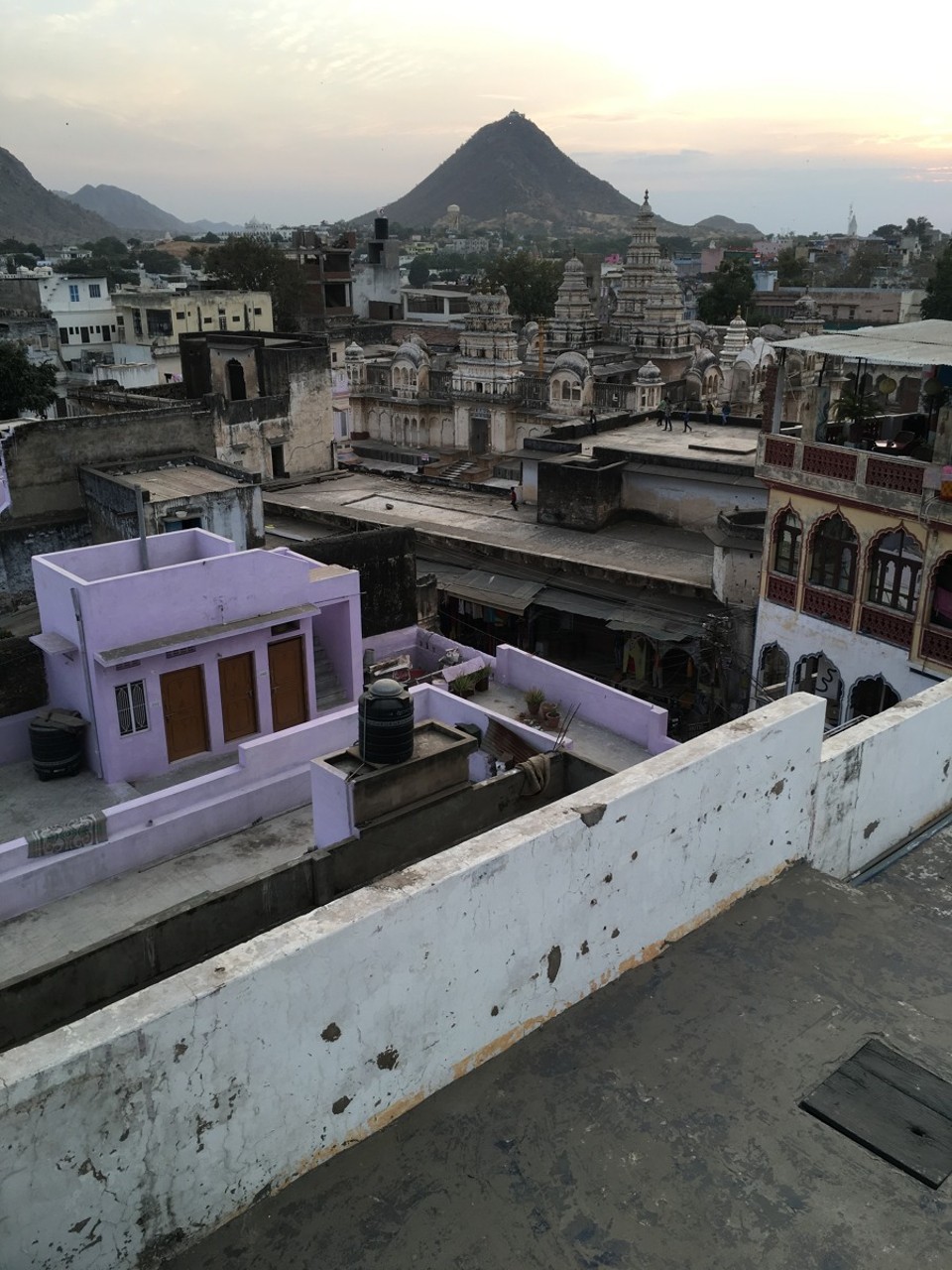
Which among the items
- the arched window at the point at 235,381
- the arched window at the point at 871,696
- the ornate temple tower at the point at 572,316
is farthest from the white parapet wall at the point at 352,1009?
the ornate temple tower at the point at 572,316

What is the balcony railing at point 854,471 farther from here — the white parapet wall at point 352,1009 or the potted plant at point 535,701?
the white parapet wall at point 352,1009

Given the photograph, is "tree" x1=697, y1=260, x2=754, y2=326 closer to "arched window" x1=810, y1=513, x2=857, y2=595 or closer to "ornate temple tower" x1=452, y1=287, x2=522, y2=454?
"ornate temple tower" x1=452, y1=287, x2=522, y2=454

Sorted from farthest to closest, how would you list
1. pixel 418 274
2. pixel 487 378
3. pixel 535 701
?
pixel 418 274 < pixel 487 378 < pixel 535 701

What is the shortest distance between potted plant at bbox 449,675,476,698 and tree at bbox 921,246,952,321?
6633 centimetres

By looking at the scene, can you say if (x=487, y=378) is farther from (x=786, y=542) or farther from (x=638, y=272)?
(x=786, y=542)

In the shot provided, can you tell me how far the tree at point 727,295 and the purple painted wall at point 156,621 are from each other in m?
70.2

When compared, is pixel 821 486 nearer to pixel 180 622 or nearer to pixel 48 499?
pixel 180 622

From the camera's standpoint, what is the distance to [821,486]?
17.2 meters

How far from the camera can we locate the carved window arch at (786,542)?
18.0 metres

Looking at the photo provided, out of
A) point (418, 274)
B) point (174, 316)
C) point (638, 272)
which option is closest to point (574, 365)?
point (638, 272)

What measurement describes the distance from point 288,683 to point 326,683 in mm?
1139

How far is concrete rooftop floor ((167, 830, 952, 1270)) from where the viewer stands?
13.3 ft

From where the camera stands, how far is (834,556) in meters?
17.5

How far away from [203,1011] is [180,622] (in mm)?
10130
